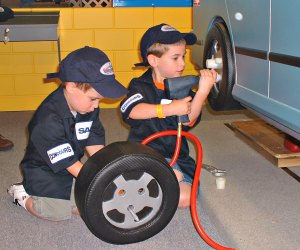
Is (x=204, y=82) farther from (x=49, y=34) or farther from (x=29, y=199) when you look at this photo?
(x=49, y=34)

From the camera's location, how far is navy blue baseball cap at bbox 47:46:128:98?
1.73 metres

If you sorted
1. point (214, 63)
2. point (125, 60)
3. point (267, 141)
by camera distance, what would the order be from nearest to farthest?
point (214, 63), point (267, 141), point (125, 60)

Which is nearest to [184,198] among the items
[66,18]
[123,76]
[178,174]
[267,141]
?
[178,174]

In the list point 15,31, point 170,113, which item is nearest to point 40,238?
point 170,113

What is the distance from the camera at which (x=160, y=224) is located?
170 centimetres

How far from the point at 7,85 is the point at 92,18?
102cm

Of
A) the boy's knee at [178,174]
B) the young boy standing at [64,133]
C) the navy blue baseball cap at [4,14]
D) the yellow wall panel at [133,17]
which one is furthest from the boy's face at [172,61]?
the yellow wall panel at [133,17]

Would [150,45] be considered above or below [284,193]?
above

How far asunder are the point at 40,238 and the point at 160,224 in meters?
0.54

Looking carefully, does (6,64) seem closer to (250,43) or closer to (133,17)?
(133,17)

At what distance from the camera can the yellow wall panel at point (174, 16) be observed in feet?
13.5

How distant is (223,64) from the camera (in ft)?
7.31

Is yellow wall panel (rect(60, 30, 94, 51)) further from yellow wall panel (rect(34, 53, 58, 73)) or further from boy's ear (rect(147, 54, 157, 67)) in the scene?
boy's ear (rect(147, 54, 157, 67))

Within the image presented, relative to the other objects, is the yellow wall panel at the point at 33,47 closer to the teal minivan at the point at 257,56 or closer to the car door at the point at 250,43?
the teal minivan at the point at 257,56
